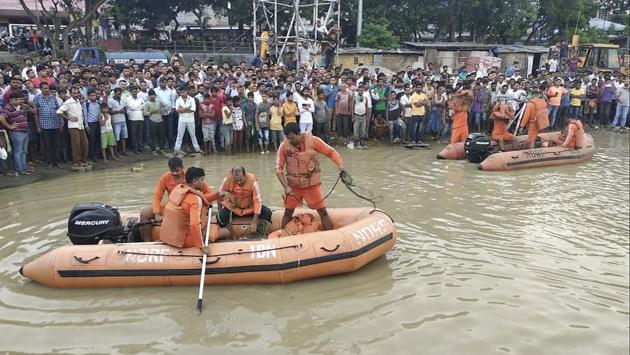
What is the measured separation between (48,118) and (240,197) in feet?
17.3

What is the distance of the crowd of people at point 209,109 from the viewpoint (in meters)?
10.1

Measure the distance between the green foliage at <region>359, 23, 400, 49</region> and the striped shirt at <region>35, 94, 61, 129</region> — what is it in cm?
1825

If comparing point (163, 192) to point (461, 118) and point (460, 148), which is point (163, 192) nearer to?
point (460, 148)

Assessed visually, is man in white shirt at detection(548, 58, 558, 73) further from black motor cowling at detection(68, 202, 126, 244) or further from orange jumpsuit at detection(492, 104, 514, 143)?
black motor cowling at detection(68, 202, 126, 244)

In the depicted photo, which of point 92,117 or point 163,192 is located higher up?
point 92,117

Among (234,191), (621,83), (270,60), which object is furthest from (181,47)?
(234,191)

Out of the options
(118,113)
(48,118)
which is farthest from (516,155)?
(48,118)

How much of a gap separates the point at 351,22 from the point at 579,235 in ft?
77.9

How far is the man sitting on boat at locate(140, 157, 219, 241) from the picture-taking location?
6.32 m

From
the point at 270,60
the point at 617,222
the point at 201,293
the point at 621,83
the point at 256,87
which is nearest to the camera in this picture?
the point at 201,293

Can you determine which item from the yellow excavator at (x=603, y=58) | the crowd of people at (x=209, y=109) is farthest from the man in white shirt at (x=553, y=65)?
the crowd of people at (x=209, y=109)

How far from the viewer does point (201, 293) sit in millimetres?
5398

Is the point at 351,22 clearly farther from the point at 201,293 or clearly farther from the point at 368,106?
the point at 201,293

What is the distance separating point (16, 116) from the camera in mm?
9516
